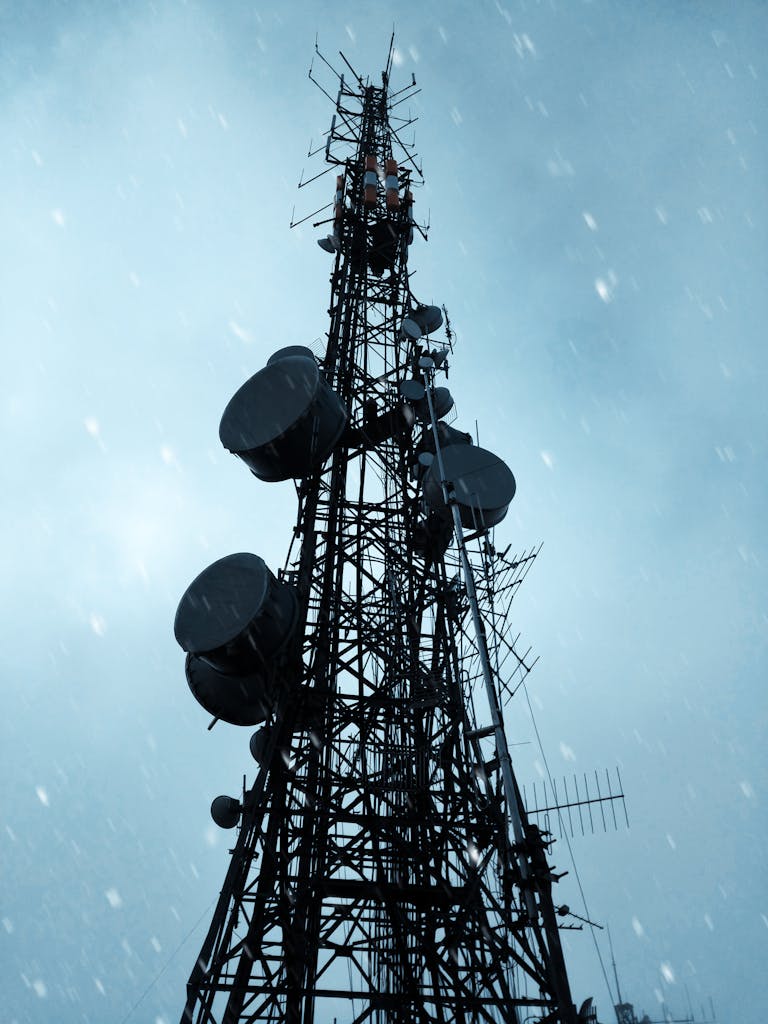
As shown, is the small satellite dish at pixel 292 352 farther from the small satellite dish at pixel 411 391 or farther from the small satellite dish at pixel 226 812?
the small satellite dish at pixel 226 812

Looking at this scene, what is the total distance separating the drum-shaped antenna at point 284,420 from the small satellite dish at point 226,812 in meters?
6.29

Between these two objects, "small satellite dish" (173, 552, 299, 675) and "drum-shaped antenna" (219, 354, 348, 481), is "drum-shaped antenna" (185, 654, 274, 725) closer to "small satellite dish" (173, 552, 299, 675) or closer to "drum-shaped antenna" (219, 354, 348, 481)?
"small satellite dish" (173, 552, 299, 675)

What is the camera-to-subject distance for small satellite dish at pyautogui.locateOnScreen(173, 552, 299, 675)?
12.4 metres

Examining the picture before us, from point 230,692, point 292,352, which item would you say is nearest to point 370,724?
point 230,692

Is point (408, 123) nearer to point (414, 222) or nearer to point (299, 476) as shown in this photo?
point (414, 222)

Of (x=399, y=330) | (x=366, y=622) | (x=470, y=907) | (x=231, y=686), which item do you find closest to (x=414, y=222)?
(x=399, y=330)

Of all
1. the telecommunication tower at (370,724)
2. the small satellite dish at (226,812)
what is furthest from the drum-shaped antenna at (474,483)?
the small satellite dish at (226,812)

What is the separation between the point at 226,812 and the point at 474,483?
7.82 metres

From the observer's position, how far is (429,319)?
1945 cm

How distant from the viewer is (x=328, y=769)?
1303cm

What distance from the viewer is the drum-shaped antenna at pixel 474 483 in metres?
15.4

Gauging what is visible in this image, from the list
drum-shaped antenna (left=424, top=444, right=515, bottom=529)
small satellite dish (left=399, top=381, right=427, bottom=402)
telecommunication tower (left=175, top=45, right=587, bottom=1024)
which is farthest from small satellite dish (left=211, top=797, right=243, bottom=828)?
small satellite dish (left=399, top=381, right=427, bottom=402)

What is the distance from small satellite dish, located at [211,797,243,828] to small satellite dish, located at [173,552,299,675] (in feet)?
6.98

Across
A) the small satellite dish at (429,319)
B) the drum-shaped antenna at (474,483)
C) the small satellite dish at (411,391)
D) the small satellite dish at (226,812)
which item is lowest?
the small satellite dish at (226,812)
